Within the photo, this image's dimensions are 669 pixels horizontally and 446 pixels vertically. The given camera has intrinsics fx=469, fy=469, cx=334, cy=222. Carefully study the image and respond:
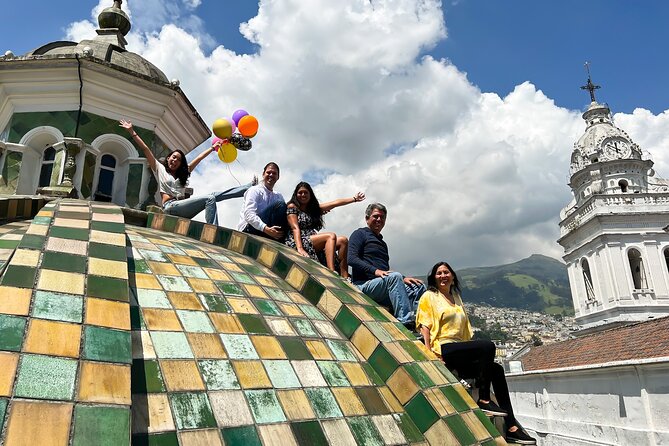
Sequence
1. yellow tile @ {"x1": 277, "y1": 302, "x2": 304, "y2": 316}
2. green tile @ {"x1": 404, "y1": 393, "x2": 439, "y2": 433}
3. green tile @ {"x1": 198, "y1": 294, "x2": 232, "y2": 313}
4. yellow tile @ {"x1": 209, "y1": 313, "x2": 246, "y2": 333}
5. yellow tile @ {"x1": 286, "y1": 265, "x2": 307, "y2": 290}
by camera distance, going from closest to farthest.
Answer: green tile @ {"x1": 404, "y1": 393, "x2": 439, "y2": 433}
yellow tile @ {"x1": 209, "y1": 313, "x2": 246, "y2": 333}
green tile @ {"x1": 198, "y1": 294, "x2": 232, "y2": 313}
yellow tile @ {"x1": 277, "y1": 302, "x2": 304, "y2": 316}
yellow tile @ {"x1": 286, "y1": 265, "x2": 307, "y2": 290}

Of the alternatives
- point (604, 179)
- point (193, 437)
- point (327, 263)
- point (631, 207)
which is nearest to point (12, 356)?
point (193, 437)

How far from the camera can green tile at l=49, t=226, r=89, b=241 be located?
397cm

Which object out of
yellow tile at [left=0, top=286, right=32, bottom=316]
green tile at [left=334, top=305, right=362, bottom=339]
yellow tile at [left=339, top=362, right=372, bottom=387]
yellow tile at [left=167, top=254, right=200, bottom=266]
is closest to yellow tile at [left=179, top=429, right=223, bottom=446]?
yellow tile at [left=0, top=286, right=32, bottom=316]

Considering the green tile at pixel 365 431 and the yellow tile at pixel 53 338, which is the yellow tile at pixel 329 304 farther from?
the yellow tile at pixel 53 338

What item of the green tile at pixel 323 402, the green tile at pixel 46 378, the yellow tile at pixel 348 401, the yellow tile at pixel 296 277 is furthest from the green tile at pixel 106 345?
the yellow tile at pixel 296 277

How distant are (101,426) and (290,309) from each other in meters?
2.38

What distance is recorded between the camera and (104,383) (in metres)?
2.57

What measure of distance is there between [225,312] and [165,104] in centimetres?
606

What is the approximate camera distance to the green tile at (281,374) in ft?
11.5

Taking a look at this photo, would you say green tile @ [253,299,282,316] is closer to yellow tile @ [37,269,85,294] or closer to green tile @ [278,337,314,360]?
green tile @ [278,337,314,360]

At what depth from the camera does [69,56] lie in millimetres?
8047

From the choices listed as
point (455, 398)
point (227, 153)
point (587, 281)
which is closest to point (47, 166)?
point (227, 153)

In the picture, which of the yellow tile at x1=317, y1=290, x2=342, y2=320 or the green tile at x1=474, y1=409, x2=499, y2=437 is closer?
the green tile at x1=474, y1=409, x2=499, y2=437

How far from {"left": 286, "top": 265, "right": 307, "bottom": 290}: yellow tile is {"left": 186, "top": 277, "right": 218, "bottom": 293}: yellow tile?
1.07 metres
